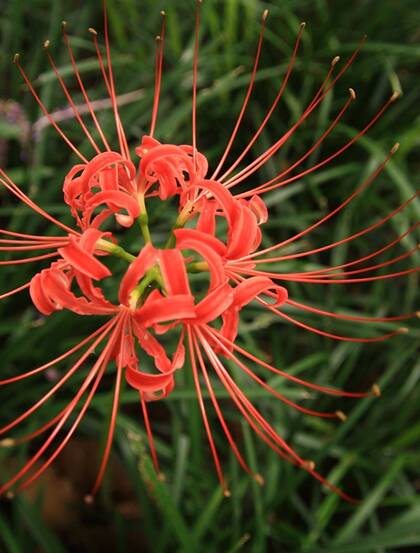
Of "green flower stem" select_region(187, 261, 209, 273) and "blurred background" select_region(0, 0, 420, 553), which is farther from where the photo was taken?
"blurred background" select_region(0, 0, 420, 553)

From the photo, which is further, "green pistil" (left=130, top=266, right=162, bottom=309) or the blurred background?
the blurred background

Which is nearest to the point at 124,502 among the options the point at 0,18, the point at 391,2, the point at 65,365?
the point at 65,365

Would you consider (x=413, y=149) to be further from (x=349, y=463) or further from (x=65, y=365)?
(x=65, y=365)

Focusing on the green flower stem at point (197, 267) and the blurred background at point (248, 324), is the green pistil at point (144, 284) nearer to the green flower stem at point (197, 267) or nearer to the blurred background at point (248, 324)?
the green flower stem at point (197, 267)

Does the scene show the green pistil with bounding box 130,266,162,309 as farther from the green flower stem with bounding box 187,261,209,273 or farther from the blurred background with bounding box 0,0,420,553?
the blurred background with bounding box 0,0,420,553

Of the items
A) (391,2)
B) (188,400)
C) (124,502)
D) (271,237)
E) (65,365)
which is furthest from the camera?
(391,2)

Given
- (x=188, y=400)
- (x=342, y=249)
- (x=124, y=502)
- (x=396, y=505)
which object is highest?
(x=342, y=249)

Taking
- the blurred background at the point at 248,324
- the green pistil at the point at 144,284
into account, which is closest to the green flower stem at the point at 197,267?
the green pistil at the point at 144,284

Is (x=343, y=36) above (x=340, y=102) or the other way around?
above

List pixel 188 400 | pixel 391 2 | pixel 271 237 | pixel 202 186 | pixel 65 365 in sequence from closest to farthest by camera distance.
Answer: pixel 202 186 < pixel 188 400 < pixel 65 365 < pixel 271 237 < pixel 391 2

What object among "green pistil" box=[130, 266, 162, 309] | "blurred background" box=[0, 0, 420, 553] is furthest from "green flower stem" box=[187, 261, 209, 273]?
"blurred background" box=[0, 0, 420, 553]
